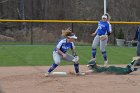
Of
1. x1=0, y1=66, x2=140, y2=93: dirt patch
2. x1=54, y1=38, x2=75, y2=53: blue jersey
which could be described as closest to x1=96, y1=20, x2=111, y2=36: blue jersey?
x1=0, y1=66, x2=140, y2=93: dirt patch

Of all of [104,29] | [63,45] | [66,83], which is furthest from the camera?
[104,29]

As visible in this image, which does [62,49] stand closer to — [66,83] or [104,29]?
[66,83]

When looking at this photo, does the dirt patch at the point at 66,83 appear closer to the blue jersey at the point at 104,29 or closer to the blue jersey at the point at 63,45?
the blue jersey at the point at 63,45

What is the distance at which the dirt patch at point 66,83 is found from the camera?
10750 millimetres

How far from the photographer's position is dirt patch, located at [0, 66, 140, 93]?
10.8 m

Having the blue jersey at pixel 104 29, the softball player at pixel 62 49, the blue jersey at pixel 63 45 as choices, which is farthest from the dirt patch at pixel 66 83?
the blue jersey at pixel 104 29

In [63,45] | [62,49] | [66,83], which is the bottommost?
[66,83]

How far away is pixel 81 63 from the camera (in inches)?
688

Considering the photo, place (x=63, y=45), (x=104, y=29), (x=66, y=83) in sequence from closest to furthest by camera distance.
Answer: (x=66, y=83) < (x=63, y=45) < (x=104, y=29)

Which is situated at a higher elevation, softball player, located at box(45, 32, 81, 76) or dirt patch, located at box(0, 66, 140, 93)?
softball player, located at box(45, 32, 81, 76)

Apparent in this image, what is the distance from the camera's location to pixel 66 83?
11.8 meters

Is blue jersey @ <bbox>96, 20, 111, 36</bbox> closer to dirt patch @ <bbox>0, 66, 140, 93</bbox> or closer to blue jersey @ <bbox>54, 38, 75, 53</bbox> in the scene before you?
dirt patch @ <bbox>0, 66, 140, 93</bbox>

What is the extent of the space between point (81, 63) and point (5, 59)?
338cm

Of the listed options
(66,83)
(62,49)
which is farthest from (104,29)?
(66,83)
